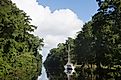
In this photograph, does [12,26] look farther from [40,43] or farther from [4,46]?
[40,43]

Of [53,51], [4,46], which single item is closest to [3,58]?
[4,46]

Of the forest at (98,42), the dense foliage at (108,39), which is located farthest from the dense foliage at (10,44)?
the dense foliage at (108,39)

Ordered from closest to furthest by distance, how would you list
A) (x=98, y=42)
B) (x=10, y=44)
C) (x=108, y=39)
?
1. (x=108, y=39)
2. (x=10, y=44)
3. (x=98, y=42)

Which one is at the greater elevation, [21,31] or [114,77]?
[21,31]

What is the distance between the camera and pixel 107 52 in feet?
216

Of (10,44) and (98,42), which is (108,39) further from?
(10,44)

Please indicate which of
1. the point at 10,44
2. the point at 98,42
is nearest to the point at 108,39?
the point at 98,42

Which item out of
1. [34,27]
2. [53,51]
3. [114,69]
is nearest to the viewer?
[114,69]

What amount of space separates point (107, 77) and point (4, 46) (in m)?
16.6

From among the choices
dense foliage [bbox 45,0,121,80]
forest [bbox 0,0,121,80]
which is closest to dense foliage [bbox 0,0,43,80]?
forest [bbox 0,0,121,80]

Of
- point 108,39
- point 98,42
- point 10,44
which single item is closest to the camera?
point 108,39

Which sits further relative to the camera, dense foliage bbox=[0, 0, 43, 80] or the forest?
dense foliage bbox=[0, 0, 43, 80]

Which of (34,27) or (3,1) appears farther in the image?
(34,27)

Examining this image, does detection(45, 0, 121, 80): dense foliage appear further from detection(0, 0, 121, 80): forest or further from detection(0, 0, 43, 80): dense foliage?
detection(0, 0, 43, 80): dense foliage
